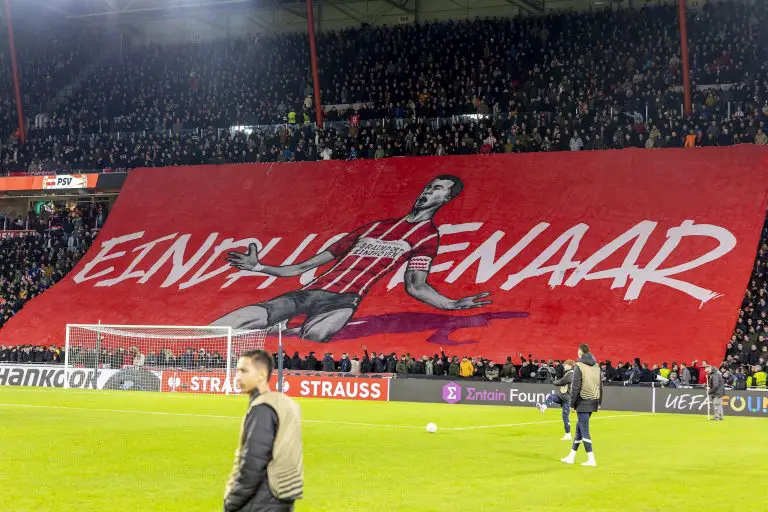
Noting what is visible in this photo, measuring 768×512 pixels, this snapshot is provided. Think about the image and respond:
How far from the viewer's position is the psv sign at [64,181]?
5931 centimetres

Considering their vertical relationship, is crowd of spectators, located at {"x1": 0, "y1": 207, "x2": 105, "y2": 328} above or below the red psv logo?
above

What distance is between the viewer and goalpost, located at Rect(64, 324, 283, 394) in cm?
4225

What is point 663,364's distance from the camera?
127 feet

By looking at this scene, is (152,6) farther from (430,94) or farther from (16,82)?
(430,94)

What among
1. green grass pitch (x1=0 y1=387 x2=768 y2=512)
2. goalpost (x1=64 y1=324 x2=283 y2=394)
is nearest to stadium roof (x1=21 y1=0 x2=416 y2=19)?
goalpost (x1=64 y1=324 x2=283 y2=394)

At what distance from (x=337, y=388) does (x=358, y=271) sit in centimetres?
1019

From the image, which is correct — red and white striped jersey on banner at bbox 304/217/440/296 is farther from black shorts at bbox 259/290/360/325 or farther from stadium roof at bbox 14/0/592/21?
stadium roof at bbox 14/0/592/21

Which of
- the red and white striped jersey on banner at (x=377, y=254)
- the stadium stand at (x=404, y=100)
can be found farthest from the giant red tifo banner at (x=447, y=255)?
the stadium stand at (x=404, y=100)

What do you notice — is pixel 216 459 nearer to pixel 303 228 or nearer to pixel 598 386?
pixel 598 386

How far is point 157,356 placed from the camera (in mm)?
44875

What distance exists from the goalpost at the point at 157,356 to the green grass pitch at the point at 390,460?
1005 cm

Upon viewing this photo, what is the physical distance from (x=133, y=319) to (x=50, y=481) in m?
35.2

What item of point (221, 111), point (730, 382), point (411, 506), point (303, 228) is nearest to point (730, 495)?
point (411, 506)

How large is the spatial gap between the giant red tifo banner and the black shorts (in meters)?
0.08
